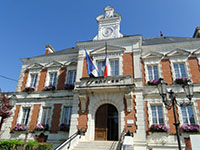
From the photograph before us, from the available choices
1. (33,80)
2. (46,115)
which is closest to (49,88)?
(46,115)

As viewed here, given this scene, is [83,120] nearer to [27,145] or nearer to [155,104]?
[27,145]

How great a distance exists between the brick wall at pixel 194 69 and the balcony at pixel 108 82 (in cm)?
508

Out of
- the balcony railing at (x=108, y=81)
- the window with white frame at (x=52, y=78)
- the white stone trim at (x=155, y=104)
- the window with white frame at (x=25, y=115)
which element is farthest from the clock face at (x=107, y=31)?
the window with white frame at (x=25, y=115)

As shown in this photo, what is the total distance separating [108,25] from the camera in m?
14.2

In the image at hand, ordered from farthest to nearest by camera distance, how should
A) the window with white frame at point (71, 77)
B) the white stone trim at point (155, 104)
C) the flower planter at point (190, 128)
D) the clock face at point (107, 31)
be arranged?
1. the window with white frame at point (71, 77)
2. the clock face at point (107, 31)
3. the white stone trim at point (155, 104)
4. the flower planter at point (190, 128)

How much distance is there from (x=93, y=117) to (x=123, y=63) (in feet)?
15.7

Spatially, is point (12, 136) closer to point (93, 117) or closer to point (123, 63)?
point (93, 117)

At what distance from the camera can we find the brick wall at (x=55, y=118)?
12450mm

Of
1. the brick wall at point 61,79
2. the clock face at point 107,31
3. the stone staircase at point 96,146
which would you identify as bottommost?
the stone staircase at point 96,146

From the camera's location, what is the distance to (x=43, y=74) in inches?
595

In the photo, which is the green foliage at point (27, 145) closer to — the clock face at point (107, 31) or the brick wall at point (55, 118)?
the brick wall at point (55, 118)

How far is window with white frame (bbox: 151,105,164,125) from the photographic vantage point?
11000mm

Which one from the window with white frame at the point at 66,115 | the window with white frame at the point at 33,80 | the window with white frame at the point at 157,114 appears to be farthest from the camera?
the window with white frame at the point at 33,80

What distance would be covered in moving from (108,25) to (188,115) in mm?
9819
